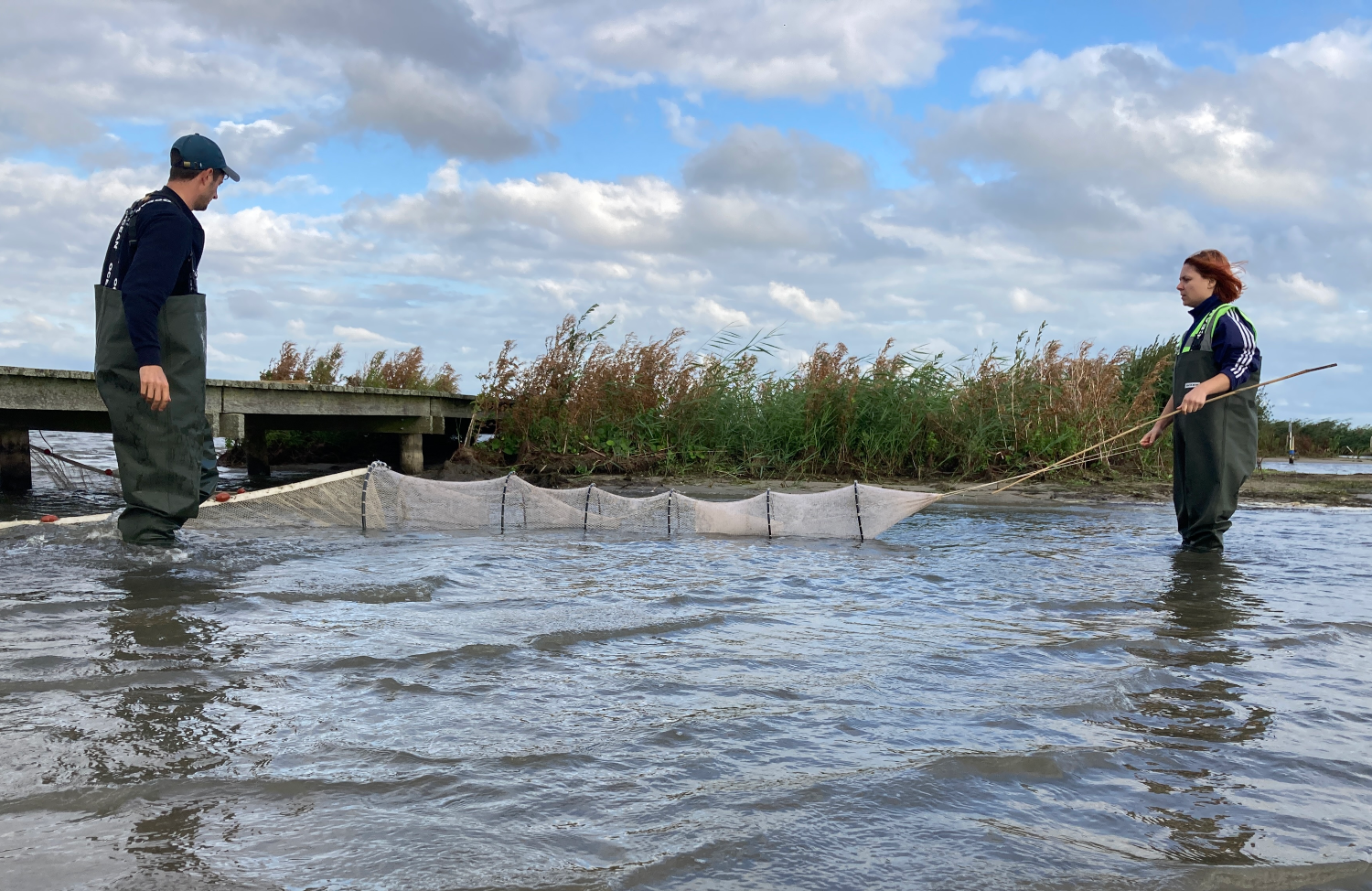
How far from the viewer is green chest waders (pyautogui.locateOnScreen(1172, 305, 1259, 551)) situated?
611 centimetres

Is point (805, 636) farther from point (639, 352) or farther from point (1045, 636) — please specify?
point (639, 352)

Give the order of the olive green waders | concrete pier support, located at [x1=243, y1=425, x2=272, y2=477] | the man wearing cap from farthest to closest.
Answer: concrete pier support, located at [x1=243, y1=425, x2=272, y2=477]
the olive green waders
the man wearing cap

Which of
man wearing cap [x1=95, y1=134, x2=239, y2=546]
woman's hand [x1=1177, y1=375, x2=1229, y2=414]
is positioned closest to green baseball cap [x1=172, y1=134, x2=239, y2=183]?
man wearing cap [x1=95, y1=134, x2=239, y2=546]

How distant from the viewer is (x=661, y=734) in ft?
8.24

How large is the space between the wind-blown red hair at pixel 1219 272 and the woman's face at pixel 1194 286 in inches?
1.0

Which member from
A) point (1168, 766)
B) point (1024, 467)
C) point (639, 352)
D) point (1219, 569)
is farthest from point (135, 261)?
point (1024, 467)

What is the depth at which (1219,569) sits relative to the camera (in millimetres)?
5879

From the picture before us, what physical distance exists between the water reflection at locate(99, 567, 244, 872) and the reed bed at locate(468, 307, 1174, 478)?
9048 mm

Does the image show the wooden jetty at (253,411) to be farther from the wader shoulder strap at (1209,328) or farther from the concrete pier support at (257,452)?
the wader shoulder strap at (1209,328)

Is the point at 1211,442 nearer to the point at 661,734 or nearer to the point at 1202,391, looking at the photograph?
the point at 1202,391

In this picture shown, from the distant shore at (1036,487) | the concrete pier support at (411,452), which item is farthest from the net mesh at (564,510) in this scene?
the concrete pier support at (411,452)

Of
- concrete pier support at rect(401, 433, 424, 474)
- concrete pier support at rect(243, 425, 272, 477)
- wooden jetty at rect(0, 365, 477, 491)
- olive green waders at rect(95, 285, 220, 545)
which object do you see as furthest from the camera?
concrete pier support at rect(401, 433, 424, 474)

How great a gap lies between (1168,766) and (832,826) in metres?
0.99

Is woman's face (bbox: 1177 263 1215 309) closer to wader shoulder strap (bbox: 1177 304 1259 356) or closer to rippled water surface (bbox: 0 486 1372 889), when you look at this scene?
wader shoulder strap (bbox: 1177 304 1259 356)
